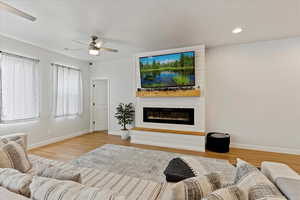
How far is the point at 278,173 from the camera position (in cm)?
98

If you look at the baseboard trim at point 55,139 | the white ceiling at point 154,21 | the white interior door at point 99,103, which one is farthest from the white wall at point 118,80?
the white ceiling at point 154,21

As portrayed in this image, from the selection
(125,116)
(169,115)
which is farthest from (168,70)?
(125,116)

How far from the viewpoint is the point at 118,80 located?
517 cm

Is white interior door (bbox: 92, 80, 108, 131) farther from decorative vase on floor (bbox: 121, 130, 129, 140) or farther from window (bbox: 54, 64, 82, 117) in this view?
decorative vase on floor (bbox: 121, 130, 129, 140)

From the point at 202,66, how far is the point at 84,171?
3.47m

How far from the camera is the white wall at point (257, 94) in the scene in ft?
11.0

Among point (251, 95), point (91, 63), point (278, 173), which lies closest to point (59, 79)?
point (91, 63)

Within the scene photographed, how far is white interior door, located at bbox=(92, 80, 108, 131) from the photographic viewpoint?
5.64 m

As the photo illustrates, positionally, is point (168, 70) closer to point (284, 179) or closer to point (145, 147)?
point (145, 147)

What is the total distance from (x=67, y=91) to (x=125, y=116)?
2.07 m

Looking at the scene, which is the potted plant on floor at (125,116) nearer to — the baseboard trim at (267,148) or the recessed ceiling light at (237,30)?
the baseboard trim at (267,148)

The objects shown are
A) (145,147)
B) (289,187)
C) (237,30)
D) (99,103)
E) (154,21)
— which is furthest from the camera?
(99,103)

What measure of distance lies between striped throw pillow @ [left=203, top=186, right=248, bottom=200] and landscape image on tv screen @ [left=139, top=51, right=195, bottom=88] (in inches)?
130

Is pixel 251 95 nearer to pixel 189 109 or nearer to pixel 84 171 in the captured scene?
pixel 189 109
